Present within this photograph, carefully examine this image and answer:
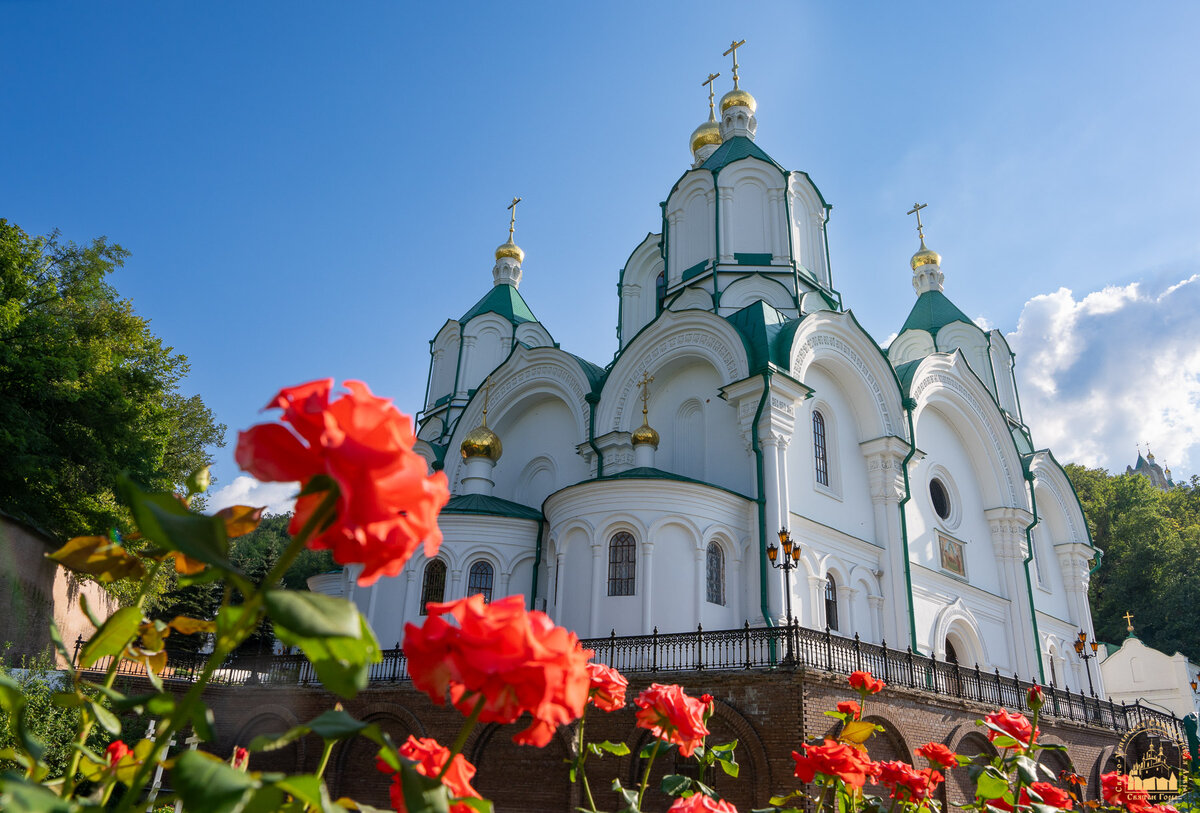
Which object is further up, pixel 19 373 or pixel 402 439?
pixel 19 373

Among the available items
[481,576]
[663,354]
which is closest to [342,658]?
[481,576]

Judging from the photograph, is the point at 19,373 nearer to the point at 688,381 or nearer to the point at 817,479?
the point at 688,381

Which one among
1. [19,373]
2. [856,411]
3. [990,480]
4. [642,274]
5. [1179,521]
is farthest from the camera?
Answer: [1179,521]

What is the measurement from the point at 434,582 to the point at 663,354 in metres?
7.76

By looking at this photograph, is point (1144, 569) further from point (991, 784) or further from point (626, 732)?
point (991, 784)

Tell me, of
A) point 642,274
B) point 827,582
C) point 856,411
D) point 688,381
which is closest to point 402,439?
point 827,582

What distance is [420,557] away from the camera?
1881cm

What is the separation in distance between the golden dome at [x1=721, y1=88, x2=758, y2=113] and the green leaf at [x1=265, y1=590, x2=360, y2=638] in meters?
28.7

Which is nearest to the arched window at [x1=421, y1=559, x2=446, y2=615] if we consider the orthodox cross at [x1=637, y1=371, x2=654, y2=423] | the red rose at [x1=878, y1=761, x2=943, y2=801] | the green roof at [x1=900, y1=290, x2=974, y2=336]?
the orthodox cross at [x1=637, y1=371, x2=654, y2=423]

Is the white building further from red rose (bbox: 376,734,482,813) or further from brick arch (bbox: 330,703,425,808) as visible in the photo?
red rose (bbox: 376,734,482,813)

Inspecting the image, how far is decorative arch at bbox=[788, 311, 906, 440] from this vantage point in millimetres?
19922

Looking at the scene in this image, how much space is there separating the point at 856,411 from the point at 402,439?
20862 millimetres

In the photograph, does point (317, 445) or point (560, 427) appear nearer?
point (317, 445)

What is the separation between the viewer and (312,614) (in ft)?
3.53
